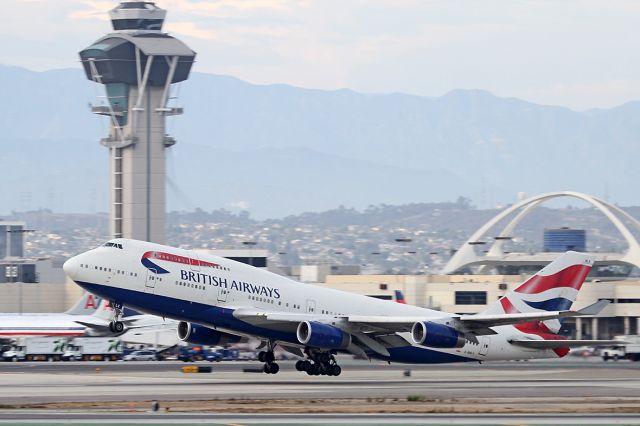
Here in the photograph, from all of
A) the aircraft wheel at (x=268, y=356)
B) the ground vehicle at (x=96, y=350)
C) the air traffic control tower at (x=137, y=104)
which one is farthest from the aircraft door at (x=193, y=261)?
the air traffic control tower at (x=137, y=104)

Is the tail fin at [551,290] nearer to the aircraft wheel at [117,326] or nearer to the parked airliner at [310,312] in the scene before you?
the parked airliner at [310,312]

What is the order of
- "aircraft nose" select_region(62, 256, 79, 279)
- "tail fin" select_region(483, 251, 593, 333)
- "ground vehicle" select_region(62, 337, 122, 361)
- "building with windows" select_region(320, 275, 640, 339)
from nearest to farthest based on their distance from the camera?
1. "aircraft nose" select_region(62, 256, 79, 279)
2. "tail fin" select_region(483, 251, 593, 333)
3. "ground vehicle" select_region(62, 337, 122, 361)
4. "building with windows" select_region(320, 275, 640, 339)

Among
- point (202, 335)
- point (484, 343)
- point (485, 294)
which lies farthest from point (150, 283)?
point (485, 294)

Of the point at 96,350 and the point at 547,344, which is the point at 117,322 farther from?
the point at 96,350

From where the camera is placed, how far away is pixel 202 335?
61.7 meters

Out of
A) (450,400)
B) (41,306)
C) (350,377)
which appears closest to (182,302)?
(350,377)

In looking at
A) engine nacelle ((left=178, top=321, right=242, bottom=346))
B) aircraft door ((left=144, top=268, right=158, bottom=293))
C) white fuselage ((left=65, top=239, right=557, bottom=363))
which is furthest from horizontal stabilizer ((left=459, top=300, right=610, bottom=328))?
aircraft door ((left=144, top=268, right=158, bottom=293))

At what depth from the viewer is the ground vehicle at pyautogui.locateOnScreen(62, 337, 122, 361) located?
97.7 meters

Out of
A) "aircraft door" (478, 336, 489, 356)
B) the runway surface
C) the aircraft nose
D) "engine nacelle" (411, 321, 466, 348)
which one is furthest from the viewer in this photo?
"aircraft door" (478, 336, 489, 356)

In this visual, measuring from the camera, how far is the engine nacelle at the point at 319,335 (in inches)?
2291

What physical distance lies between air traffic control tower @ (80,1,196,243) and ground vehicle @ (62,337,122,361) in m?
79.7

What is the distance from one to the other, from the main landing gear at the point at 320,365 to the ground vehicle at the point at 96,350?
39.5 meters

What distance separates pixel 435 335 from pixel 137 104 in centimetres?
12718

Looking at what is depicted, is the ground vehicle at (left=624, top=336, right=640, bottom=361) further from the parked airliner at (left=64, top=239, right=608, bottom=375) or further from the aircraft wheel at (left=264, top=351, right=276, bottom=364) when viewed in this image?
the aircraft wheel at (left=264, top=351, right=276, bottom=364)
